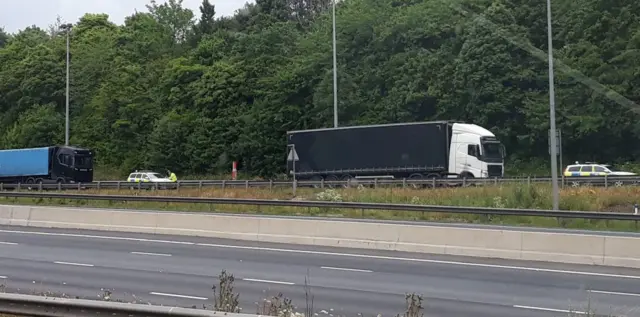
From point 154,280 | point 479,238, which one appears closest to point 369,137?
point 479,238

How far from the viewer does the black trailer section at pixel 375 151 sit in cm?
4038

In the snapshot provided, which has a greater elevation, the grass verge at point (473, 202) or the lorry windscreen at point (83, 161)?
the lorry windscreen at point (83, 161)

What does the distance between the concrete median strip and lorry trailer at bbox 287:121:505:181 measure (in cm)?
1386

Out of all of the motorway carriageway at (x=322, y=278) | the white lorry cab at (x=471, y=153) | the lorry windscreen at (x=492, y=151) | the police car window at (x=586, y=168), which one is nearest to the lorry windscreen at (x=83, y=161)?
the white lorry cab at (x=471, y=153)

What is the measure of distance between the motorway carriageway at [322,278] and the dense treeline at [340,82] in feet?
117

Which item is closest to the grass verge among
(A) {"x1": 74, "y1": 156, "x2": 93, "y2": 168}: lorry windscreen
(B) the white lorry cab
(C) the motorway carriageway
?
(B) the white lorry cab

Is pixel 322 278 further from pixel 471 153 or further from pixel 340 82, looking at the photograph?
pixel 340 82

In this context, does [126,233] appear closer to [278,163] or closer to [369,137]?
[369,137]

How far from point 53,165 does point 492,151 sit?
30715 millimetres

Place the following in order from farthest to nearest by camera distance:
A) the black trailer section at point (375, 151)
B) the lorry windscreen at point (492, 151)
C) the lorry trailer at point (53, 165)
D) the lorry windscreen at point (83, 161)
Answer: the lorry windscreen at point (83, 161) → the lorry trailer at point (53, 165) → the lorry windscreen at point (492, 151) → the black trailer section at point (375, 151)

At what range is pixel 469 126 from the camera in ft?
133

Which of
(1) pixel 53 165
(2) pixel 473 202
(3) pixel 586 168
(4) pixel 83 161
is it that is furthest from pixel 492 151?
(1) pixel 53 165

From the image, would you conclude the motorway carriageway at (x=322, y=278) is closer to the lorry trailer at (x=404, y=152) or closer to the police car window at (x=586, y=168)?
the lorry trailer at (x=404, y=152)

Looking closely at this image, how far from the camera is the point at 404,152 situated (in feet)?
136
